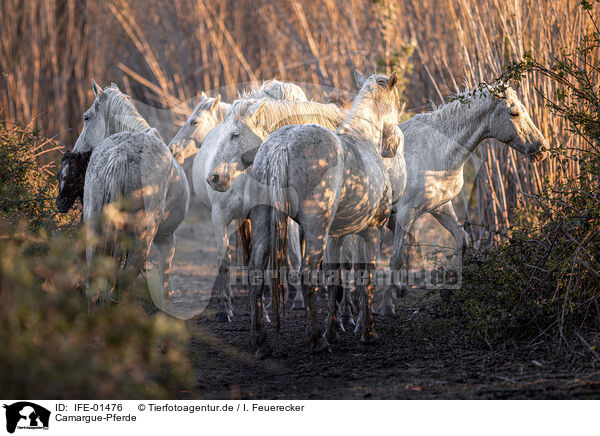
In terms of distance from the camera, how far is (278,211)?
408 cm

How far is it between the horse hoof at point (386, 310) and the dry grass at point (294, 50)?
1.17m

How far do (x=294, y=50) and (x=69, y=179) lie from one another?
760 centimetres

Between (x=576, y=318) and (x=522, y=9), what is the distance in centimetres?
402

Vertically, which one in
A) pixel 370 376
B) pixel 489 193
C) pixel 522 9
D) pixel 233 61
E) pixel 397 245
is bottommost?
pixel 370 376

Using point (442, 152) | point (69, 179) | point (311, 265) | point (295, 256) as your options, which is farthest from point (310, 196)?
point (295, 256)

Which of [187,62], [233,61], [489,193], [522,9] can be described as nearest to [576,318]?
[489,193]

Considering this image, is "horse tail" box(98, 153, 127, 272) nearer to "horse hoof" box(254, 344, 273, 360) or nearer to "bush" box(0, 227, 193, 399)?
"horse hoof" box(254, 344, 273, 360)

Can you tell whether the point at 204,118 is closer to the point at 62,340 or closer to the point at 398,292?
the point at 398,292

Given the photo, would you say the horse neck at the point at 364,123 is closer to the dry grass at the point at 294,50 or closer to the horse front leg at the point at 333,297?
the horse front leg at the point at 333,297

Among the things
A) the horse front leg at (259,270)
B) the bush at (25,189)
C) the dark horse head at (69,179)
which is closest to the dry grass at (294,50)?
the bush at (25,189)

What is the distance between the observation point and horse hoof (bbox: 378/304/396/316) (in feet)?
20.1

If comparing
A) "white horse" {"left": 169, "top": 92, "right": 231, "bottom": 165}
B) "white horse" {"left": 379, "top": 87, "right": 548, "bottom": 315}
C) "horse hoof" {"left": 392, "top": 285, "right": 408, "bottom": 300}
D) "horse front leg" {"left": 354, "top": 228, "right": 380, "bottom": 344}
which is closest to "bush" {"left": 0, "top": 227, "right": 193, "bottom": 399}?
"horse front leg" {"left": 354, "top": 228, "right": 380, "bottom": 344}

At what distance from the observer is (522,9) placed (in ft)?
21.5

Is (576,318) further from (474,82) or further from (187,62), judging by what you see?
(187,62)
